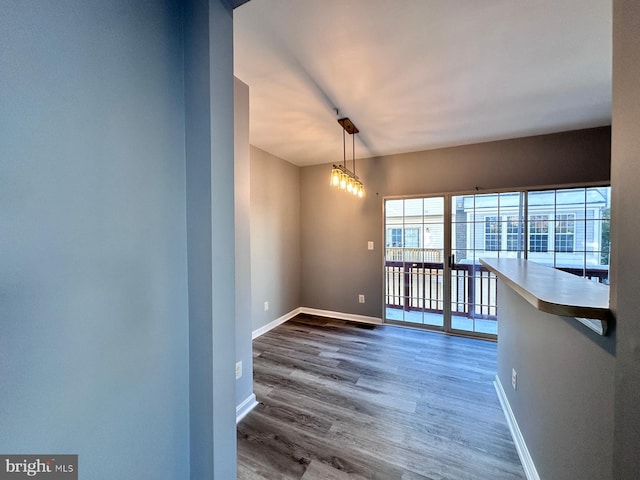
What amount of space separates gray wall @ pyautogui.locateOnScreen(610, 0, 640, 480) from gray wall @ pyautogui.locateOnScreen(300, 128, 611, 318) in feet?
10.2

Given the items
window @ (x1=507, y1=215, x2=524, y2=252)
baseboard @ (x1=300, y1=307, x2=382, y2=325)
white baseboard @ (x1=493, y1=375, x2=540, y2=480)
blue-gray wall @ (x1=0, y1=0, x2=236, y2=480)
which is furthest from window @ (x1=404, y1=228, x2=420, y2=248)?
blue-gray wall @ (x1=0, y1=0, x2=236, y2=480)

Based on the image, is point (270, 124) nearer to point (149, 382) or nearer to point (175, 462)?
point (149, 382)

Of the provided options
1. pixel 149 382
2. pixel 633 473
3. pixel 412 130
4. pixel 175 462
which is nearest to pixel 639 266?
pixel 633 473

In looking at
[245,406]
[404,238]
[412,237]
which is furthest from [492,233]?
[245,406]

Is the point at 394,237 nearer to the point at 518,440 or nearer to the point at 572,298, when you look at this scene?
the point at 518,440

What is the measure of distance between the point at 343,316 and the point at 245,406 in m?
2.48

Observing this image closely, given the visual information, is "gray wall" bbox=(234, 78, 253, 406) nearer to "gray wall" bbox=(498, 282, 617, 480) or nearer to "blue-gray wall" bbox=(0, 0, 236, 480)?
"blue-gray wall" bbox=(0, 0, 236, 480)

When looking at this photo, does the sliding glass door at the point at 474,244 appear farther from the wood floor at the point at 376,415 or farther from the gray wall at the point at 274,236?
the gray wall at the point at 274,236

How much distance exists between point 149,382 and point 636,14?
6.14 feet

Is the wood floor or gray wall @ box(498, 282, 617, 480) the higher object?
gray wall @ box(498, 282, 617, 480)

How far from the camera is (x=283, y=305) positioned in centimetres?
416

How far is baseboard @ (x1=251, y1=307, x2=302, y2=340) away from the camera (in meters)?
Result: 3.52
